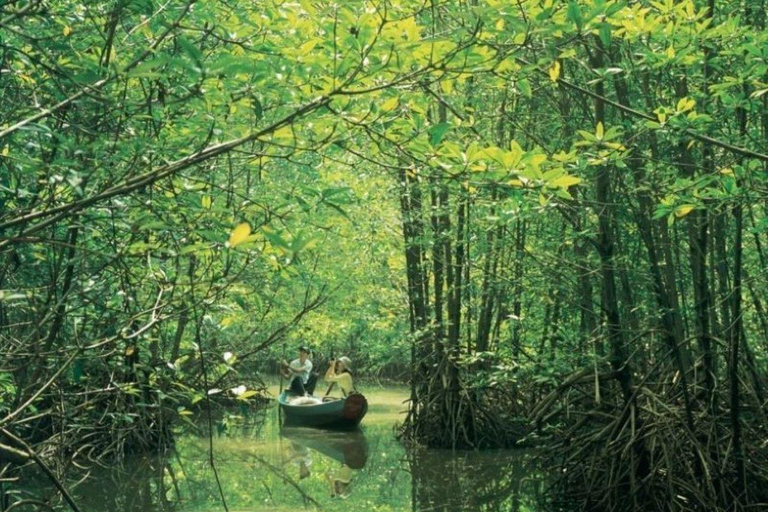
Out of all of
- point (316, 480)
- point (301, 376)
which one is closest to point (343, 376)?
point (301, 376)

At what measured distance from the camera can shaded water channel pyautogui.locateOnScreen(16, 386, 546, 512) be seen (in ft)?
28.7

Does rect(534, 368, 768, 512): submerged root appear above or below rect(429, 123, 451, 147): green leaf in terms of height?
below

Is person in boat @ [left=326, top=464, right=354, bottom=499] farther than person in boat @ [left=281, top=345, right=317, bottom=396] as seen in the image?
No

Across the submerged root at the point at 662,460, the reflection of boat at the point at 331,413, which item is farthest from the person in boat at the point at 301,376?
the submerged root at the point at 662,460

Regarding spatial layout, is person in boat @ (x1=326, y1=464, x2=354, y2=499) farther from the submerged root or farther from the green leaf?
the green leaf

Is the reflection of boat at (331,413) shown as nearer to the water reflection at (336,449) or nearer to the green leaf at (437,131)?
the water reflection at (336,449)

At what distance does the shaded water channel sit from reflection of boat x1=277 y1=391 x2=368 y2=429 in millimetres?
1082

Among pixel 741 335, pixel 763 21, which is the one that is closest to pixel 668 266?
pixel 741 335

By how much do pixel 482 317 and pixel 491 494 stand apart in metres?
3.40

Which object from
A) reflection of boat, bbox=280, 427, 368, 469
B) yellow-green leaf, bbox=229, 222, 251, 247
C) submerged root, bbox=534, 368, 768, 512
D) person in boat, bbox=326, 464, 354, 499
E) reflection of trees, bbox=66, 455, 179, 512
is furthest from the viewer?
reflection of boat, bbox=280, 427, 368, 469

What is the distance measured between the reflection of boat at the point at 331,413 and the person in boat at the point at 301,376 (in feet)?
1.59

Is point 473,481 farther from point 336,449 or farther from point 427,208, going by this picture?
point 336,449

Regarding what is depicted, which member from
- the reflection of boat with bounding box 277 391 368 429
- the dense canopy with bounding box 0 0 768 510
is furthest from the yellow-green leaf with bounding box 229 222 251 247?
the reflection of boat with bounding box 277 391 368 429

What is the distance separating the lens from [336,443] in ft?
45.2
